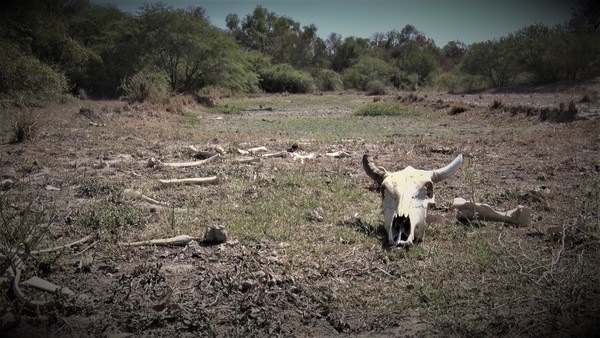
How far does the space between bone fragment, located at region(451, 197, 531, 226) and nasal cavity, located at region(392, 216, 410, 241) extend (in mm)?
743

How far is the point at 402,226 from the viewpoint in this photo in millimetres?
4211

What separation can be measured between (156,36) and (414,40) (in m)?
46.1

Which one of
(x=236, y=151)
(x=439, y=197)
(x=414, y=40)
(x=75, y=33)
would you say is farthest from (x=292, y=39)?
(x=439, y=197)

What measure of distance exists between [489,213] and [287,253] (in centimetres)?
220

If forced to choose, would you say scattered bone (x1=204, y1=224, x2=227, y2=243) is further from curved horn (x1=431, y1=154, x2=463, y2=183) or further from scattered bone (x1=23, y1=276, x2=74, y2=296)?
curved horn (x1=431, y1=154, x2=463, y2=183)

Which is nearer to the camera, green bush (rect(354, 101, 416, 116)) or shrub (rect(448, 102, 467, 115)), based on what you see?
shrub (rect(448, 102, 467, 115))

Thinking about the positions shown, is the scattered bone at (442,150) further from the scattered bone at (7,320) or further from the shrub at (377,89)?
the shrub at (377,89)

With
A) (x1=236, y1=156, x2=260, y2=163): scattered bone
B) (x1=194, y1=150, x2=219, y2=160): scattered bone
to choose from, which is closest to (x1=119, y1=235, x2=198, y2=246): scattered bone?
(x1=236, y1=156, x2=260, y2=163): scattered bone

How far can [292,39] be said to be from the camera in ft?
187

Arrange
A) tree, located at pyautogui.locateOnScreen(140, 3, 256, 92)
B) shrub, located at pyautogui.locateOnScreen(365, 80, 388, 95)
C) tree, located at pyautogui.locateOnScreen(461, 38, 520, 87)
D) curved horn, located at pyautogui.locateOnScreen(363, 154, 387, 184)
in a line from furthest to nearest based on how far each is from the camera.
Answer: shrub, located at pyautogui.locateOnScreen(365, 80, 388, 95)
tree, located at pyautogui.locateOnScreen(461, 38, 520, 87)
tree, located at pyautogui.locateOnScreen(140, 3, 256, 92)
curved horn, located at pyautogui.locateOnScreen(363, 154, 387, 184)

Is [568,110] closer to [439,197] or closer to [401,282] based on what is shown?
[439,197]

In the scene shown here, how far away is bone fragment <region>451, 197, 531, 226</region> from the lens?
4.52 metres

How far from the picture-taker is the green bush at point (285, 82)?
41906 mm

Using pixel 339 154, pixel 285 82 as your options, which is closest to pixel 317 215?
pixel 339 154
